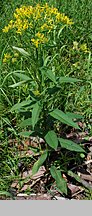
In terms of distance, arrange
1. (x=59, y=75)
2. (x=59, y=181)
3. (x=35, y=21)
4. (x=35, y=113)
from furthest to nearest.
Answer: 1. (x=59, y=75)
2. (x=35, y=21)
3. (x=59, y=181)
4. (x=35, y=113)

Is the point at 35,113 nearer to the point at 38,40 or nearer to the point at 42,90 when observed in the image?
the point at 42,90

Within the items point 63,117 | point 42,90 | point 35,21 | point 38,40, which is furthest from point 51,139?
point 35,21

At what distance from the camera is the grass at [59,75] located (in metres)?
2.75

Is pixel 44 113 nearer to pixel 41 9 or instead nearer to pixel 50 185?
pixel 50 185

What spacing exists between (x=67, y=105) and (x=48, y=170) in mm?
484

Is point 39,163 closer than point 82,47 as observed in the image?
Yes

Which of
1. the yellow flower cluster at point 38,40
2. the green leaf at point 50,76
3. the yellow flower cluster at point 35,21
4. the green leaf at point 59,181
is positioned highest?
the yellow flower cluster at point 35,21

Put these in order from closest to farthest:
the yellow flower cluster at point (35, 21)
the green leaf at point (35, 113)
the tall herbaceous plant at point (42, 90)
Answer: the green leaf at point (35, 113) < the tall herbaceous plant at point (42, 90) < the yellow flower cluster at point (35, 21)

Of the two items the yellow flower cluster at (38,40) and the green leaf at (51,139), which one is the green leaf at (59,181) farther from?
the yellow flower cluster at (38,40)

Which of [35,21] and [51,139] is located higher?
[35,21]

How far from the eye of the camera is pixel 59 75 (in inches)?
120

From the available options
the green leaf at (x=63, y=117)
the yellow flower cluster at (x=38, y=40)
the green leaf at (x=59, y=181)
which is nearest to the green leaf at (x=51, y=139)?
the green leaf at (x=63, y=117)

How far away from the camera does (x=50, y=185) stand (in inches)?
102

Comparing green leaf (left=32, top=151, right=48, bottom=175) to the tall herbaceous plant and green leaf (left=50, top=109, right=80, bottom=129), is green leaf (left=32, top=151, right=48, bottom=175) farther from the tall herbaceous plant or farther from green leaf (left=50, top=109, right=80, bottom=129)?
green leaf (left=50, top=109, right=80, bottom=129)
